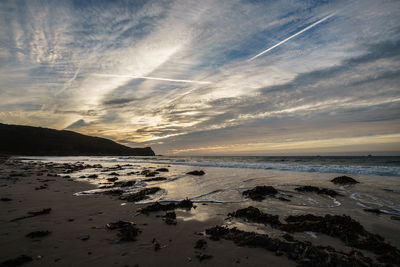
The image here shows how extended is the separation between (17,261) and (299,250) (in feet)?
15.8

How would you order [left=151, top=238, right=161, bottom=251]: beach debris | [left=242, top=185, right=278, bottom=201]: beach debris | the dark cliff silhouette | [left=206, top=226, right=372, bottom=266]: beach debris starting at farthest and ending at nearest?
the dark cliff silhouette
[left=242, top=185, right=278, bottom=201]: beach debris
[left=151, top=238, right=161, bottom=251]: beach debris
[left=206, top=226, right=372, bottom=266]: beach debris

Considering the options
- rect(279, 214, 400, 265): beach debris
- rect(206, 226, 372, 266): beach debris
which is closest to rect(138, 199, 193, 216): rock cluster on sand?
rect(206, 226, 372, 266): beach debris

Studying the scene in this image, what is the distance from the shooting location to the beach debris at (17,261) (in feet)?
9.04

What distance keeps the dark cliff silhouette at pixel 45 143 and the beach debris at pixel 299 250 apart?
326 ft

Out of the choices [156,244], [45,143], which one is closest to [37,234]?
[156,244]

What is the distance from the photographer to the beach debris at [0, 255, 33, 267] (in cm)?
276

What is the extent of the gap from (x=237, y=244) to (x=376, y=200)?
7016mm

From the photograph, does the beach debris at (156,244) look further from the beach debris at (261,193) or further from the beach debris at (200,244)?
the beach debris at (261,193)

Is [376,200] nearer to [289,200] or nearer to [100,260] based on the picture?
[289,200]

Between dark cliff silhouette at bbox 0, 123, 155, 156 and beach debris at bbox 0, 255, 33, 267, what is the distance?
97.8 metres

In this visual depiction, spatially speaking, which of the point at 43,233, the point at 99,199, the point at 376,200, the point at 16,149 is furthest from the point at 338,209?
the point at 16,149

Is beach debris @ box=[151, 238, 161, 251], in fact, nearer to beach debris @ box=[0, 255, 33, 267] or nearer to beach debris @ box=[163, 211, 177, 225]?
beach debris @ box=[163, 211, 177, 225]

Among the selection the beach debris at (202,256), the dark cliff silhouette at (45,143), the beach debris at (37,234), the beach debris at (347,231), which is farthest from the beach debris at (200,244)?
the dark cliff silhouette at (45,143)

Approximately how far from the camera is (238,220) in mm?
4941
